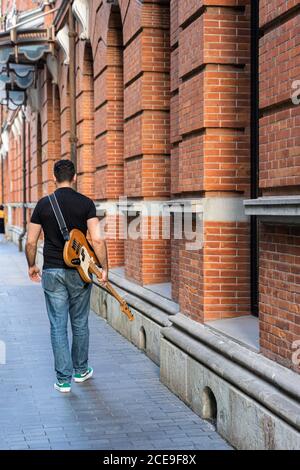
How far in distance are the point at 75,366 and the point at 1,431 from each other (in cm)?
169

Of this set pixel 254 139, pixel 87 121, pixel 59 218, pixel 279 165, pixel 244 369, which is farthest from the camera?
pixel 87 121

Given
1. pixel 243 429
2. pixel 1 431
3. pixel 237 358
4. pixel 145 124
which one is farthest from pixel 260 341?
pixel 145 124

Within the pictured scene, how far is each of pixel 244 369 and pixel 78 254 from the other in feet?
7.32

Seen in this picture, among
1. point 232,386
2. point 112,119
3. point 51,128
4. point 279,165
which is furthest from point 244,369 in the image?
point 51,128

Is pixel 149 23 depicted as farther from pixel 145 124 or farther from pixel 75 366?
pixel 75 366

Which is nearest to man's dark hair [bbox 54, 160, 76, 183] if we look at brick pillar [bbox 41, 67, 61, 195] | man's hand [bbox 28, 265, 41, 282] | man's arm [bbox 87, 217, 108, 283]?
man's arm [bbox 87, 217, 108, 283]

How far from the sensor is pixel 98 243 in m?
7.46

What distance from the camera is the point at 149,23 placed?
31.7 ft

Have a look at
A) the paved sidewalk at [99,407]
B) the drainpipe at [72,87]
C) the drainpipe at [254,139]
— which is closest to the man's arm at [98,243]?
the paved sidewalk at [99,407]

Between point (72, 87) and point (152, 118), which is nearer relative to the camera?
point (152, 118)

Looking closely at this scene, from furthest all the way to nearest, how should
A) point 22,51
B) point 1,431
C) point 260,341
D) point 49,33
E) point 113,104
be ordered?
point 22,51 → point 49,33 → point 113,104 → point 1,431 → point 260,341

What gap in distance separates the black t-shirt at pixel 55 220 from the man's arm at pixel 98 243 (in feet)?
0.20

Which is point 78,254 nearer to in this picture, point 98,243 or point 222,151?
point 98,243

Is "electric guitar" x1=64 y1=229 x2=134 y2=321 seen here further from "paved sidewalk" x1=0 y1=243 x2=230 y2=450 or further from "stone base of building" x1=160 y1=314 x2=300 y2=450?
"paved sidewalk" x1=0 y1=243 x2=230 y2=450
